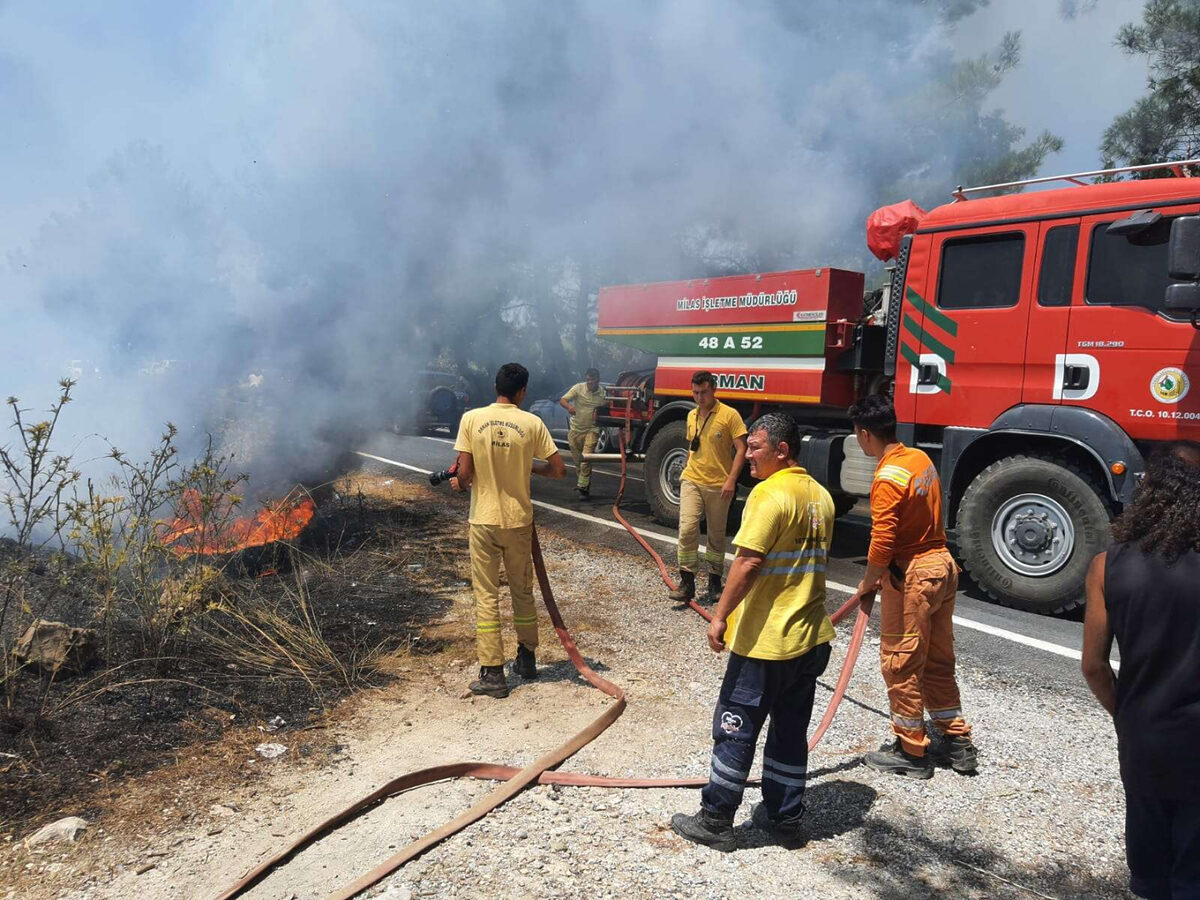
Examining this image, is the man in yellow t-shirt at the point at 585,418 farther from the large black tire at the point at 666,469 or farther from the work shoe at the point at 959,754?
the work shoe at the point at 959,754

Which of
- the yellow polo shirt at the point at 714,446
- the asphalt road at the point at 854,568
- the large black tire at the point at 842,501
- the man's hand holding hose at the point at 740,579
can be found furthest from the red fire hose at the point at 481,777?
the large black tire at the point at 842,501

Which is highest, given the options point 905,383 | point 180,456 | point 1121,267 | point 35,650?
point 1121,267

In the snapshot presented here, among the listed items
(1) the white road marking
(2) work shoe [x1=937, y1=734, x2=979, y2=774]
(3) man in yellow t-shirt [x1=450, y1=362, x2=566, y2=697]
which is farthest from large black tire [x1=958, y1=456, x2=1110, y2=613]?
(3) man in yellow t-shirt [x1=450, y1=362, x2=566, y2=697]

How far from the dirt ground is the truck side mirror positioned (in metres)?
2.47

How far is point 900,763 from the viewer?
3570 mm

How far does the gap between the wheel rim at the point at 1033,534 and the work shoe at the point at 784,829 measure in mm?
3695

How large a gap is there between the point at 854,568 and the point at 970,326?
220 cm

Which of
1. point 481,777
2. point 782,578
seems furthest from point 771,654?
point 481,777

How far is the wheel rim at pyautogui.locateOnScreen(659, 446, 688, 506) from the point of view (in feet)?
28.9

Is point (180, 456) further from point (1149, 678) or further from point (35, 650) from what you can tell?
point (1149, 678)

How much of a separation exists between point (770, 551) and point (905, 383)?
4186 mm

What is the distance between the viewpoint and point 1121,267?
5660mm

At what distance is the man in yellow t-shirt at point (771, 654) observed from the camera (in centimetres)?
298

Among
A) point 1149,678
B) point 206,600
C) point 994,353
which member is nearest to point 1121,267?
point 994,353
